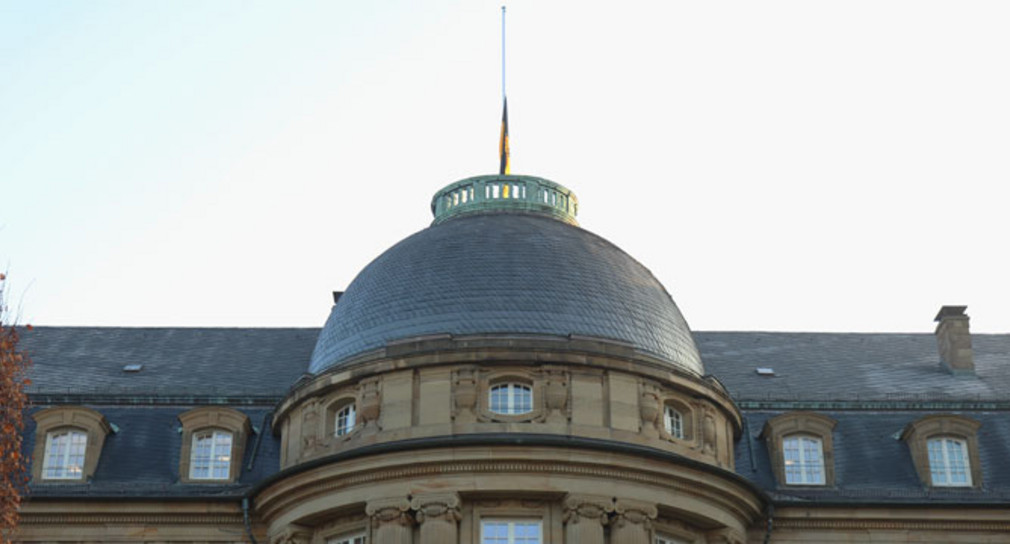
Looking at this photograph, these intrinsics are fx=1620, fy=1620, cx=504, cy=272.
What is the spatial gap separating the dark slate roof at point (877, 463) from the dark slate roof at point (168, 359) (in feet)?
38.3

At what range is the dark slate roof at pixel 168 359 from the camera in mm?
40500

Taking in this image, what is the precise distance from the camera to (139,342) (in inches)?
1734

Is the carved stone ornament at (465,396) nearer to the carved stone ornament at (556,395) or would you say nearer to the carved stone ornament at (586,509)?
the carved stone ornament at (556,395)

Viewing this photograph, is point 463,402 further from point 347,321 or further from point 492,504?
point 347,321

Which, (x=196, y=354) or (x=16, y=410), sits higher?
(x=196, y=354)

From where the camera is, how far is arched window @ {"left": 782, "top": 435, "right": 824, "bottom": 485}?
122 ft

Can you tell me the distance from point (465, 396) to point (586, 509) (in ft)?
11.4

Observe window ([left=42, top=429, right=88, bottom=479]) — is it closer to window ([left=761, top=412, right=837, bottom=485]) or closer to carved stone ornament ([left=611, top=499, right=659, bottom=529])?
carved stone ornament ([left=611, top=499, right=659, bottom=529])

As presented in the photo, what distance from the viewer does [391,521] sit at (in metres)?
32.9

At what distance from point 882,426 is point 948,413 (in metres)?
1.70

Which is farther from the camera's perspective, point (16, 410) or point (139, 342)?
point (139, 342)

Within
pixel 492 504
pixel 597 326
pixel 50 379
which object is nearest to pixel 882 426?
pixel 597 326

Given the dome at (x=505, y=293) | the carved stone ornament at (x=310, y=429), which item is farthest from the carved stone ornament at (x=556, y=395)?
the carved stone ornament at (x=310, y=429)

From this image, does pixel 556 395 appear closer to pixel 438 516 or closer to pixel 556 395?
pixel 556 395
